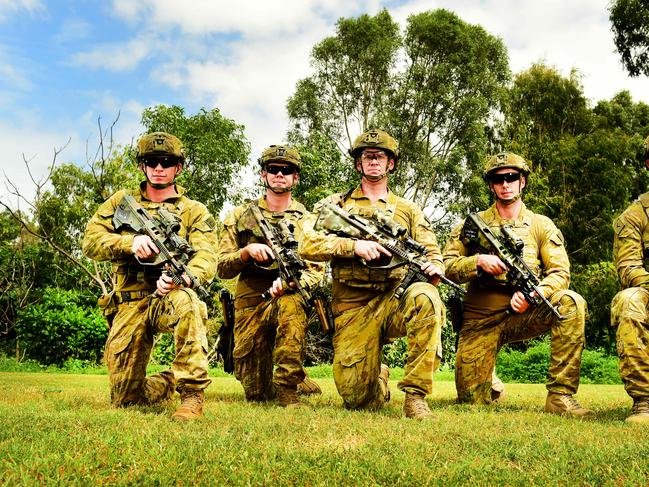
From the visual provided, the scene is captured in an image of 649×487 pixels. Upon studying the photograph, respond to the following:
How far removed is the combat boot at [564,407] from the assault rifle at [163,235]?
135 inches

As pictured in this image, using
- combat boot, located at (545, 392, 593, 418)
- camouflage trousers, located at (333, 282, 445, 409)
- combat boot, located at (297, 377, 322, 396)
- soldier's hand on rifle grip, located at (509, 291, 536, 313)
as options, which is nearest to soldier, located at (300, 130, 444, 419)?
camouflage trousers, located at (333, 282, 445, 409)

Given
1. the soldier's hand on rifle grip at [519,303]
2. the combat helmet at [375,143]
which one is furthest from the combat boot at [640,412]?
the combat helmet at [375,143]

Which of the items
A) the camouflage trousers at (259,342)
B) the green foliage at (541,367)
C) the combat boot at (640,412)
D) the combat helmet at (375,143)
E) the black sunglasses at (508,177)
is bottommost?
the green foliage at (541,367)

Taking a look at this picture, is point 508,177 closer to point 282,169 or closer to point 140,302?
point 282,169

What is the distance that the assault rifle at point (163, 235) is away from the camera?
597 centimetres

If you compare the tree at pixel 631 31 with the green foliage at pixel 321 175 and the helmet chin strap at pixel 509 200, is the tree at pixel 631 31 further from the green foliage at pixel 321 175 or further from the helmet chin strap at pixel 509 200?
the helmet chin strap at pixel 509 200

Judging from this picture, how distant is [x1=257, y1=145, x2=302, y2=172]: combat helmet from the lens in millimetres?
7671

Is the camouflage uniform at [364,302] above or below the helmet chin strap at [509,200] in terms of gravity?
below

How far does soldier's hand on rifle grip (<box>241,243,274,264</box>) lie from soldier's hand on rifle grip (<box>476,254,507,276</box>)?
2265mm

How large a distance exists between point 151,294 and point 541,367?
14.7 metres

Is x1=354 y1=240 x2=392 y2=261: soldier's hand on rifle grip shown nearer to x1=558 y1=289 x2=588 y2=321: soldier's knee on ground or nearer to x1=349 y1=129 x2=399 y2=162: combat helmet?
x1=349 y1=129 x2=399 y2=162: combat helmet

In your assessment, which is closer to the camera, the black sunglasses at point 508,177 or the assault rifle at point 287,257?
the assault rifle at point 287,257

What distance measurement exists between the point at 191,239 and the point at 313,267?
1.54m

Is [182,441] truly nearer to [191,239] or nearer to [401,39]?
[191,239]
